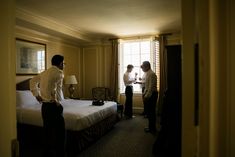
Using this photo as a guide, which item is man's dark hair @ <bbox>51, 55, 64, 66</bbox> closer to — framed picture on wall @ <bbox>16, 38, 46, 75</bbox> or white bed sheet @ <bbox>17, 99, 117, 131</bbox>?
white bed sheet @ <bbox>17, 99, 117, 131</bbox>

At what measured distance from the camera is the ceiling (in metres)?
3.16

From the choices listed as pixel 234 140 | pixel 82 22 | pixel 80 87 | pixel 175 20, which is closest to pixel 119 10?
pixel 82 22

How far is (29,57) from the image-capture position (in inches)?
170

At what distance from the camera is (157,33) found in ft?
17.8

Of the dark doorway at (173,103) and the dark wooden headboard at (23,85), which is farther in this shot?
the dark wooden headboard at (23,85)

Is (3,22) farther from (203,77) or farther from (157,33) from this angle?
(157,33)

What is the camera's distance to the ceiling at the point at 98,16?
3.16m

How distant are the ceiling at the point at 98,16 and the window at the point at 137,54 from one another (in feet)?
1.95

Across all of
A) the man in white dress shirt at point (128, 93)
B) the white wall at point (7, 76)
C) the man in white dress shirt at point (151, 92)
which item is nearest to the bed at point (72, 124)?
the man in white dress shirt at point (151, 92)

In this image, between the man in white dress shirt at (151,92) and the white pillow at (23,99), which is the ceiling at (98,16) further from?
the white pillow at (23,99)

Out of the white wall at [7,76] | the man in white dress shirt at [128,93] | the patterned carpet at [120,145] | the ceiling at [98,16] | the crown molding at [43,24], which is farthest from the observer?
the man in white dress shirt at [128,93]

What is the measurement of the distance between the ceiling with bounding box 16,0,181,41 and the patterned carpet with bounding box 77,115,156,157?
266 centimetres

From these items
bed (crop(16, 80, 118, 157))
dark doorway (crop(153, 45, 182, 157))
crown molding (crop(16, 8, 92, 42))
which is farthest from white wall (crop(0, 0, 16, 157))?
crown molding (crop(16, 8, 92, 42))

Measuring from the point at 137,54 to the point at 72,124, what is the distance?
3825 mm
